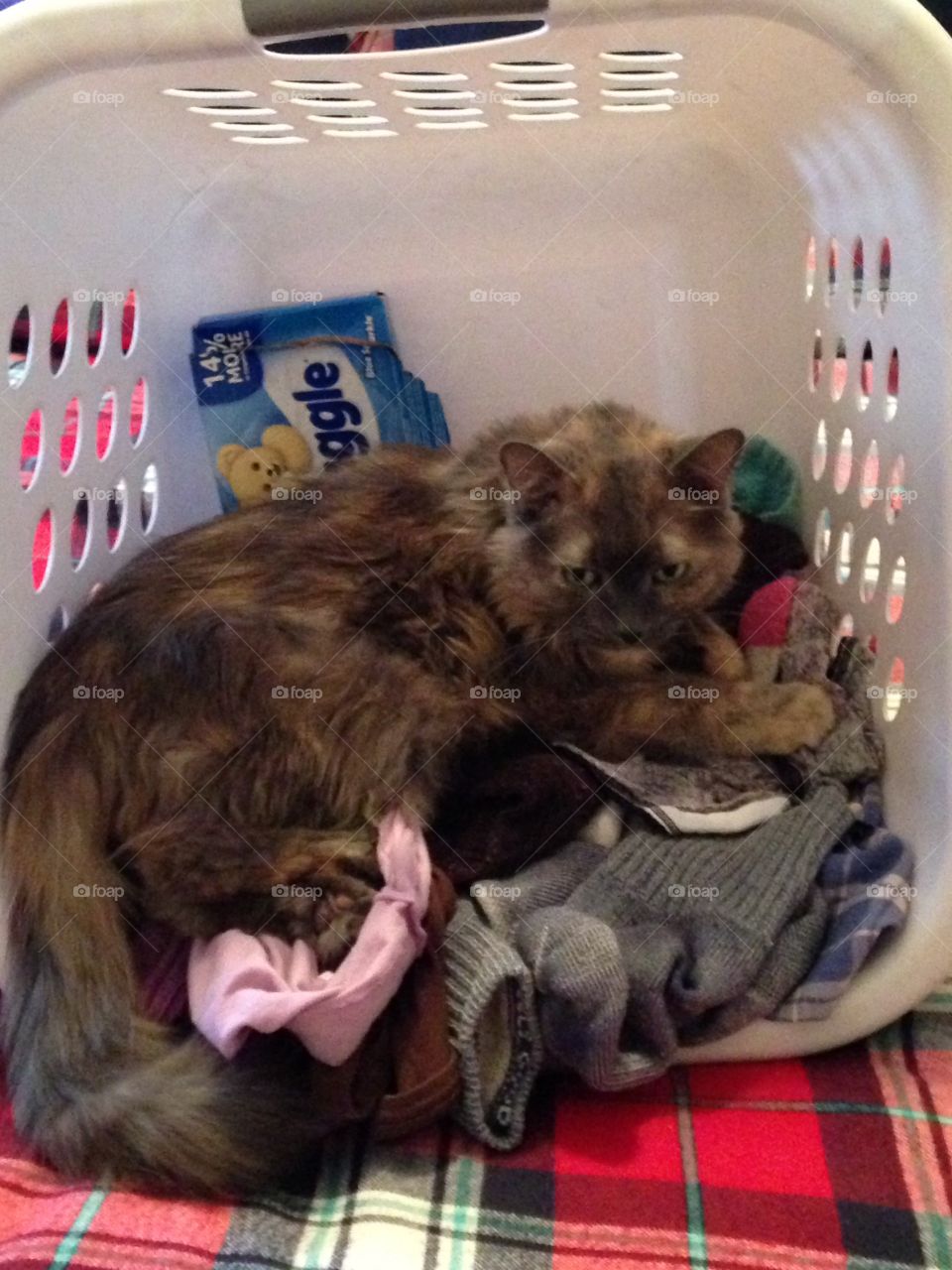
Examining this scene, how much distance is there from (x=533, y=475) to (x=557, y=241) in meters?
0.65

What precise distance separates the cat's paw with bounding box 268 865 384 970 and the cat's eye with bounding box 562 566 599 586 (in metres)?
0.52

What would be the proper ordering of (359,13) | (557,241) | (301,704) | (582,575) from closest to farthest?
(359,13) < (301,704) < (582,575) < (557,241)

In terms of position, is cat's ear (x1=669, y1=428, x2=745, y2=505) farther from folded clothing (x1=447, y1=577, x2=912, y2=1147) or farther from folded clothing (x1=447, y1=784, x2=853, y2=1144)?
folded clothing (x1=447, y1=784, x2=853, y2=1144)

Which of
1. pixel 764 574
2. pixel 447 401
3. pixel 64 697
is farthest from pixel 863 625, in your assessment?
pixel 64 697

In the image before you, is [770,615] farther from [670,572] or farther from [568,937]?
[568,937]

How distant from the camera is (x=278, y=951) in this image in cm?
130

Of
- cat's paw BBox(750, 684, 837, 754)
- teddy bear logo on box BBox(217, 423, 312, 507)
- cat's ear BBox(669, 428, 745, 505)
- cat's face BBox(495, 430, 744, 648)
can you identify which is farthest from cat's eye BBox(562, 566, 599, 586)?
teddy bear logo on box BBox(217, 423, 312, 507)

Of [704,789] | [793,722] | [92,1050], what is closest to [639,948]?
[704,789]

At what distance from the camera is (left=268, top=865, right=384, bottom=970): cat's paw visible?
51.5 inches

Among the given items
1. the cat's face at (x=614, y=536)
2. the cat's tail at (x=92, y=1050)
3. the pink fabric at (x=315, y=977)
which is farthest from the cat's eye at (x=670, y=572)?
the cat's tail at (x=92, y=1050)

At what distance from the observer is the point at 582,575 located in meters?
1.53

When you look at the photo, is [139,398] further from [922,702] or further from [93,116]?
[922,702]

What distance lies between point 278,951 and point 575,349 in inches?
48.0

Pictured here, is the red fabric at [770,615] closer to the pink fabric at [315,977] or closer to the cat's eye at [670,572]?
the cat's eye at [670,572]
